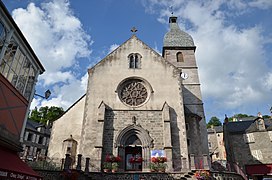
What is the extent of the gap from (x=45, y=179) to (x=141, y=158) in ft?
22.2

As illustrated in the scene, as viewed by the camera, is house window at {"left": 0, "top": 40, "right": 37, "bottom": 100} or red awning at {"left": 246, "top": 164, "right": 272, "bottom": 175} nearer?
house window at {"left": 0, "top": 40, "right": 37, "bottom": 100}

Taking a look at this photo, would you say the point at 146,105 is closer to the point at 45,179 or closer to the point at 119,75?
the point at 119,75

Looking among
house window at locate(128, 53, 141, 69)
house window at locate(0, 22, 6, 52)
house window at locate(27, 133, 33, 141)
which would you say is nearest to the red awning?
house window at locate(128, 53, 141, 69)

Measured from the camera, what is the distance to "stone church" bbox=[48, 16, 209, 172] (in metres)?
16.3

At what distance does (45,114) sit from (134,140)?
3180 cm

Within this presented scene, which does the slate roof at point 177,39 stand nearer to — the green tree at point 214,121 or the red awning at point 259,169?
the red awning at point 259,169

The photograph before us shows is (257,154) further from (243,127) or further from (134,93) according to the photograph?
(134,93)

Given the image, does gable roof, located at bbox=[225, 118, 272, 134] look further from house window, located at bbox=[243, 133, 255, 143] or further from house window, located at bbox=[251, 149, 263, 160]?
house window, located at bbox=[251, 149, 263, 160]

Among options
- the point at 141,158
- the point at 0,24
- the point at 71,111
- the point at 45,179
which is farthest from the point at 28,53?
the point at 141,158

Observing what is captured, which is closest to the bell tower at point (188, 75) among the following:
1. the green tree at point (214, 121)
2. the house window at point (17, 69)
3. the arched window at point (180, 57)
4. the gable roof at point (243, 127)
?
the arched window at point (180, 57)

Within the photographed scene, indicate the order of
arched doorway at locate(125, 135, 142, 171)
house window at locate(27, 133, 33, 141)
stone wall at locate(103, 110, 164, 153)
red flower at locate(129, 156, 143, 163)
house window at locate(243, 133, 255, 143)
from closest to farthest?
red flower at locate(129, 156, 143, 163)
arched doorway at locate(125, 135, 142, 171)
stone wall at locate(103, 110, 164, 153)
house window at locate(243, 133, 255, 143)
house window at locate(27, 133, 33, 141)

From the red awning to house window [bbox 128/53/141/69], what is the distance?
69.6 ft

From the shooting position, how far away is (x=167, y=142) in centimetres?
1603

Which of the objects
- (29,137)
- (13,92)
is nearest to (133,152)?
(13,92)
